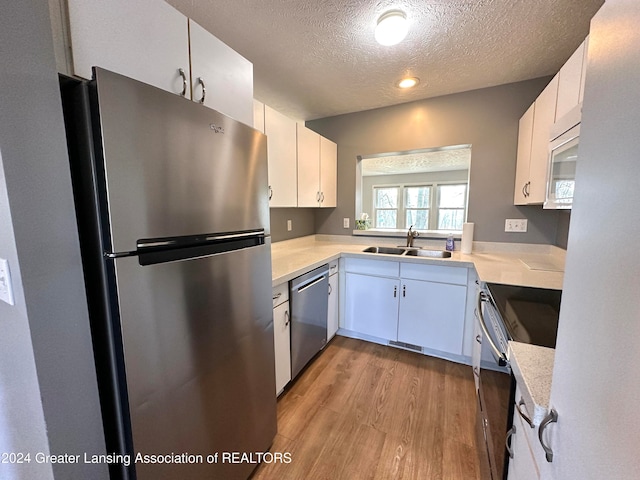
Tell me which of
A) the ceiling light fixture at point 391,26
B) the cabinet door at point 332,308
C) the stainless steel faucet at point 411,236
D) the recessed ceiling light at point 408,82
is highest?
the recessed ceiling light at point 408,82

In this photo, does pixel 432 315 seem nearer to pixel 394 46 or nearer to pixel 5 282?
pixel 394 46

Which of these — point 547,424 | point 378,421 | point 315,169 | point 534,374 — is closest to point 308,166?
point 315,169

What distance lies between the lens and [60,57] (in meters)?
0.74

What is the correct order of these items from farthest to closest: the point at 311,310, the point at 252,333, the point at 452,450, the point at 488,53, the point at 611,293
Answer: the point at 311,310, the point at 488,53, the point at 452,450, the point at 252,333, the point at 611,293

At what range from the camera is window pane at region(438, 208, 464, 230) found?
20.2 ft

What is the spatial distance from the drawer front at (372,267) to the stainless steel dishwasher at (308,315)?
332 mm

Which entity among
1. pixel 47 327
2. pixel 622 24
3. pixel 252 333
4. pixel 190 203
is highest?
pixel 622 24

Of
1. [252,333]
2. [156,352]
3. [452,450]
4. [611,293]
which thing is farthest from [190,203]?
[452,450]

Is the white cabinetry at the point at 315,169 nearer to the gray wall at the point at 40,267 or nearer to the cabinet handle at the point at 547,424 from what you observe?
the gray wall at the point at 40,267

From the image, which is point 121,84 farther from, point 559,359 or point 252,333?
point 559,359

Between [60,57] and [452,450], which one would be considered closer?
[60,57]

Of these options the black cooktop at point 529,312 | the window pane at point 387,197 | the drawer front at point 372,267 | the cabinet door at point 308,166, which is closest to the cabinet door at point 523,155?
the black cooktop at point 529,312

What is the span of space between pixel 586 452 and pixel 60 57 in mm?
1456

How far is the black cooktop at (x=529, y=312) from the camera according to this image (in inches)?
36.4
